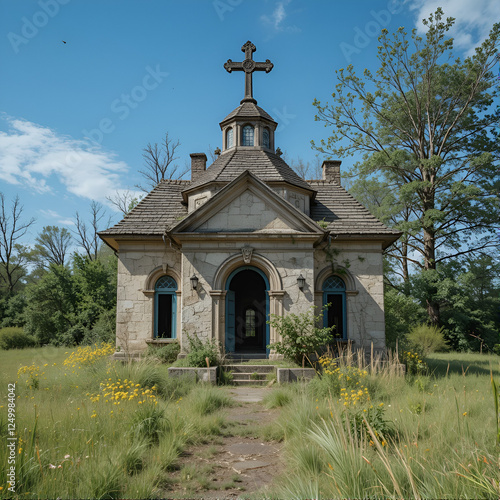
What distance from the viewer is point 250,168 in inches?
634

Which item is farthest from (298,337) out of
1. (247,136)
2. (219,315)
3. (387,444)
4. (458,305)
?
(458,305)

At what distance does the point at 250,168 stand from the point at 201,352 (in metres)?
7.84

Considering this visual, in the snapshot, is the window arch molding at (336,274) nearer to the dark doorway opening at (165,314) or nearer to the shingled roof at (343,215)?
the shingled roof at (343,215)

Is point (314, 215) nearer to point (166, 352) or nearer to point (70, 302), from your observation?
point (166, 352)

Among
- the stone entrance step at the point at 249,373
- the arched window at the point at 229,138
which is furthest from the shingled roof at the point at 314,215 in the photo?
the stone entrance step at the point at 249,373

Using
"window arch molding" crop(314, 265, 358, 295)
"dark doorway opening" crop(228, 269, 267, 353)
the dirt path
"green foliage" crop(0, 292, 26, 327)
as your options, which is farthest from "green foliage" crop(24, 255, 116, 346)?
the dirt path

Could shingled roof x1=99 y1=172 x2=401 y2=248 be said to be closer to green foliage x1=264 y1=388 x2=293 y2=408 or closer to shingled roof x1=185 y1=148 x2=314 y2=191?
shingled roof x1=185 y1=148 x2=314 y2=191

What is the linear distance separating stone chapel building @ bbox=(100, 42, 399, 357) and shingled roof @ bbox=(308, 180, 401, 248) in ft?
0.13

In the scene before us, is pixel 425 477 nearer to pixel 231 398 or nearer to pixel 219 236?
pixel 231 398

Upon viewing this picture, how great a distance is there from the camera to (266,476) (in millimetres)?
5168

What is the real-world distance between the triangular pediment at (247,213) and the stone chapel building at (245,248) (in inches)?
1.3

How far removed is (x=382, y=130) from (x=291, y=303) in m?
17.8

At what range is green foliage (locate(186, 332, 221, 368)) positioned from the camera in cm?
1121

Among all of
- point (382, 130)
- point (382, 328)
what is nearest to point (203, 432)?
point (382, 328)
